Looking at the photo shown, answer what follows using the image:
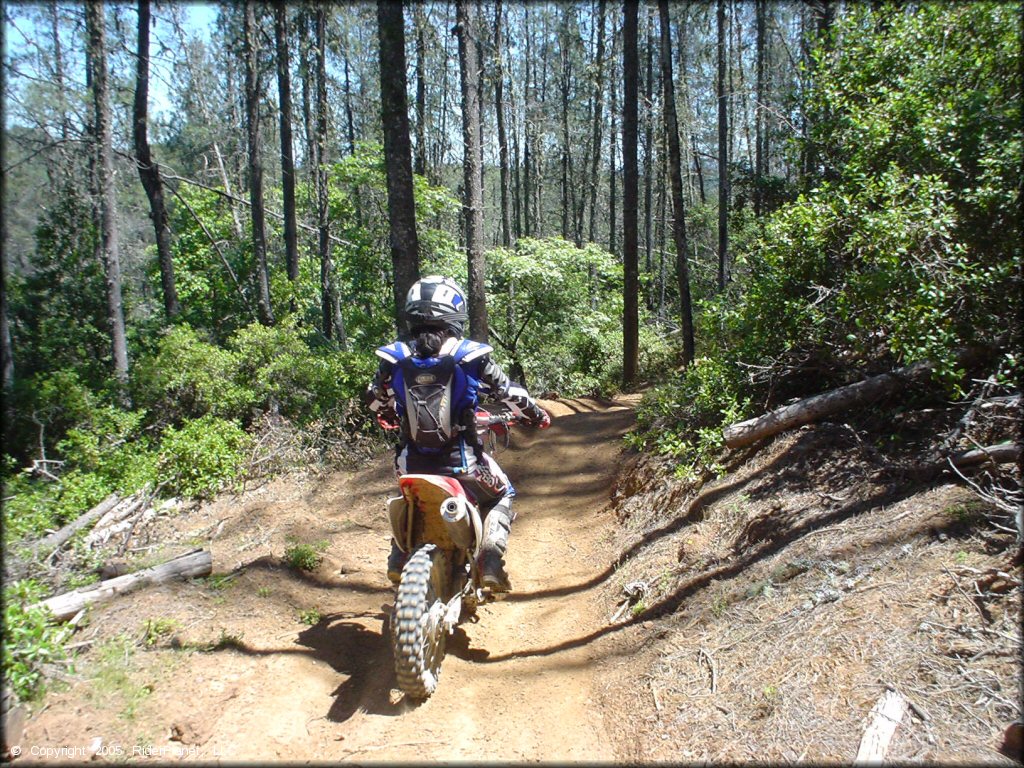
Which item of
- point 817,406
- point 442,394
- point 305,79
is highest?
point 305,79

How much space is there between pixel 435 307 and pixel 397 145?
540 centimetres

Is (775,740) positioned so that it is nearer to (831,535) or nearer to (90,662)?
(831,535)

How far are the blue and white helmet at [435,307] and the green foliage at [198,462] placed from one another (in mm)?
4836

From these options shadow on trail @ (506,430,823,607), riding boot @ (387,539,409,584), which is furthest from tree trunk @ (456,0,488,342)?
riding boot @ (387,539,409,584)

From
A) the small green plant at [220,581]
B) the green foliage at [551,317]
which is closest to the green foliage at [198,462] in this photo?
the small green plant at [220,581]

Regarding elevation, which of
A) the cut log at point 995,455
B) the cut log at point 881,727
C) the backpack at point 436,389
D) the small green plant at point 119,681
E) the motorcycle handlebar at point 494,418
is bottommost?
the small green plant at point 119,681

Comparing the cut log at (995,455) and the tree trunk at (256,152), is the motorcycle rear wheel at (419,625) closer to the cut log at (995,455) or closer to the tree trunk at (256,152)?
the cut log at (995,455)

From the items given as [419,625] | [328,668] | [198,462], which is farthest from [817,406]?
[198,462]

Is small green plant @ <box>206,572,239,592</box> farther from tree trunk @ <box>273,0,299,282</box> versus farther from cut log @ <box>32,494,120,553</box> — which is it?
tree trunk @ <box>273,0,299,282</box>

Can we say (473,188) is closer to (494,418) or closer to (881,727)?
(494,418)

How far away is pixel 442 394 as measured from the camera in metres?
4.75

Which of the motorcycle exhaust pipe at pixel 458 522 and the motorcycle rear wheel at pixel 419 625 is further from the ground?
the motorcycle exhaust pipe at pixel 458 522

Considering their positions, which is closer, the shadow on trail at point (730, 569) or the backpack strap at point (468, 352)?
the backpack strap at point (468, 352)

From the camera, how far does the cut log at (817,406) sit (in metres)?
5.63
